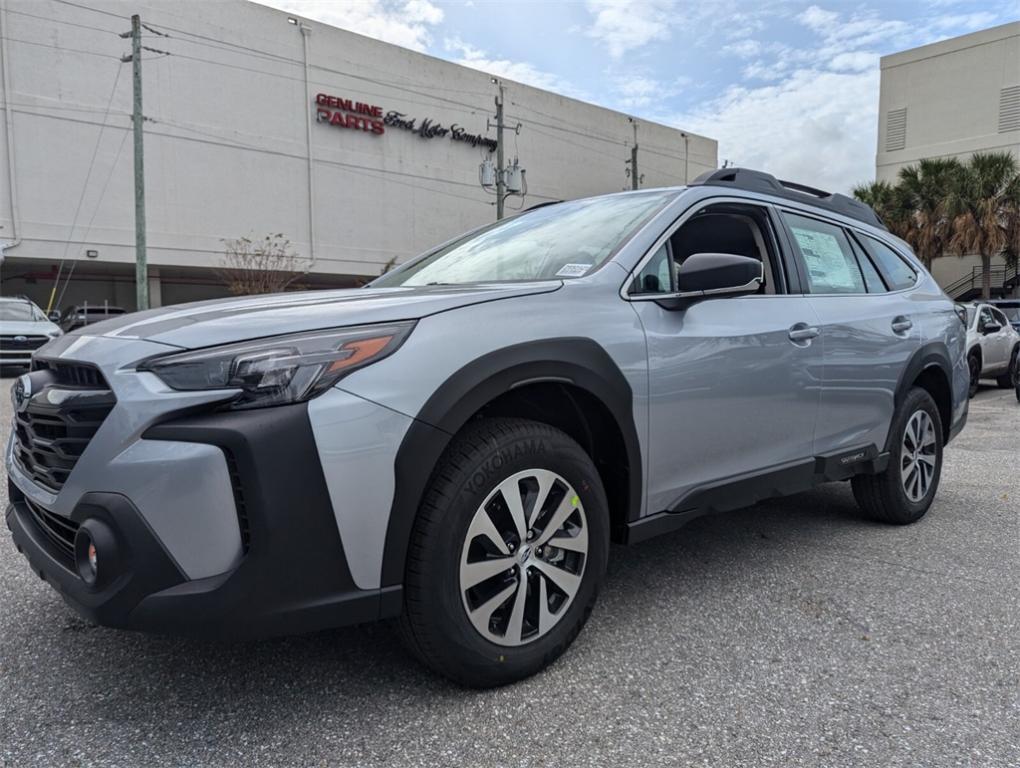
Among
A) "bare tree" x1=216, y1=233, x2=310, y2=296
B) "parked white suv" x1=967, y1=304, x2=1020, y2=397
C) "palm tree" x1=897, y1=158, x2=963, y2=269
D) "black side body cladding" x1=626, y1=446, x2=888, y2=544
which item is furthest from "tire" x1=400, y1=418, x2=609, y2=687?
"bare tree" x1=216, y1=233, x2=310, y2=296

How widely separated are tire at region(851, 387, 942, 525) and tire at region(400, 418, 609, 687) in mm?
2262

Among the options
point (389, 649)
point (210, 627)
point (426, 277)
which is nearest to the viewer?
point (210, 627)

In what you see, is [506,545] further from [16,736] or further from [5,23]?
[5,23]

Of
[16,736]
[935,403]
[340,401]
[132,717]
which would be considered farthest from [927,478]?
[16,736]

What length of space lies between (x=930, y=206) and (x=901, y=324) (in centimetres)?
2733

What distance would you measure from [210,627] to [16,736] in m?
0.72

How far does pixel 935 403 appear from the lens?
4449 millimetres

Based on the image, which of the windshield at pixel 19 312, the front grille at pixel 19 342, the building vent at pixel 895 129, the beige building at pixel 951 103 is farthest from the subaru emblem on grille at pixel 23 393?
the building vent at pixel 895 129

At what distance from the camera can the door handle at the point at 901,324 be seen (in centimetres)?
394

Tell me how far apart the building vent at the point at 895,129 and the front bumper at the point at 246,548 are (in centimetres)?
4025

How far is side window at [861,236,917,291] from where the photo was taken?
419 cm

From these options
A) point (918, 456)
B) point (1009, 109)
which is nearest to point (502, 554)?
point (918, 456)

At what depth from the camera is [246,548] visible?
1.85m

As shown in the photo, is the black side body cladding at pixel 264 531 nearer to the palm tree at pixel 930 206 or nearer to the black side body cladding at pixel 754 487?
the black side body cladding at pixel 754 487
